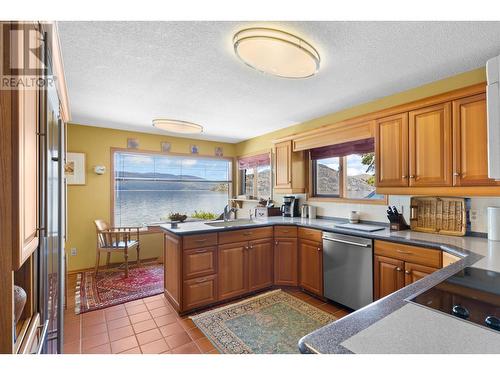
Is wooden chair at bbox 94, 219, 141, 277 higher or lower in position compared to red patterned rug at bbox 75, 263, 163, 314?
higher

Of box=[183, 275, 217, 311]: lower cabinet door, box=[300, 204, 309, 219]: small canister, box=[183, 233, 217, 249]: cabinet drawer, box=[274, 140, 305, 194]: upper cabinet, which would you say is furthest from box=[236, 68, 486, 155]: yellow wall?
box=[183, 275, 217, 311]: lower cabinet door

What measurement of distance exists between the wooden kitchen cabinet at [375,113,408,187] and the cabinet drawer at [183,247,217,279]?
1975 millimetres

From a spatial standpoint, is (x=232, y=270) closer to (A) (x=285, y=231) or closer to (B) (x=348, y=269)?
(A) (x=285, y=231)

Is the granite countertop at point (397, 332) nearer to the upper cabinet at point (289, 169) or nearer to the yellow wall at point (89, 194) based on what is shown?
the upper cabinet at point (289, 169)

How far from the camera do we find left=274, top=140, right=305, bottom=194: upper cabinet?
3760 mm

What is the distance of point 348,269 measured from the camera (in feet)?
8.51

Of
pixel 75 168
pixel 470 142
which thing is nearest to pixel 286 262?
pixel 470 142

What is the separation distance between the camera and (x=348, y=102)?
118 inches

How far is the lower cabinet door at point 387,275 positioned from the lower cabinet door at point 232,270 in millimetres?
1416

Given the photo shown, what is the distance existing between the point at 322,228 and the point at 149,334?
2.05 m

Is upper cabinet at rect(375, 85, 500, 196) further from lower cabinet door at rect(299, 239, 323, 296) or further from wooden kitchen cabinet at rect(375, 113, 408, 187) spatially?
lower cabinet door at rect(299, 239, 323, 296)
